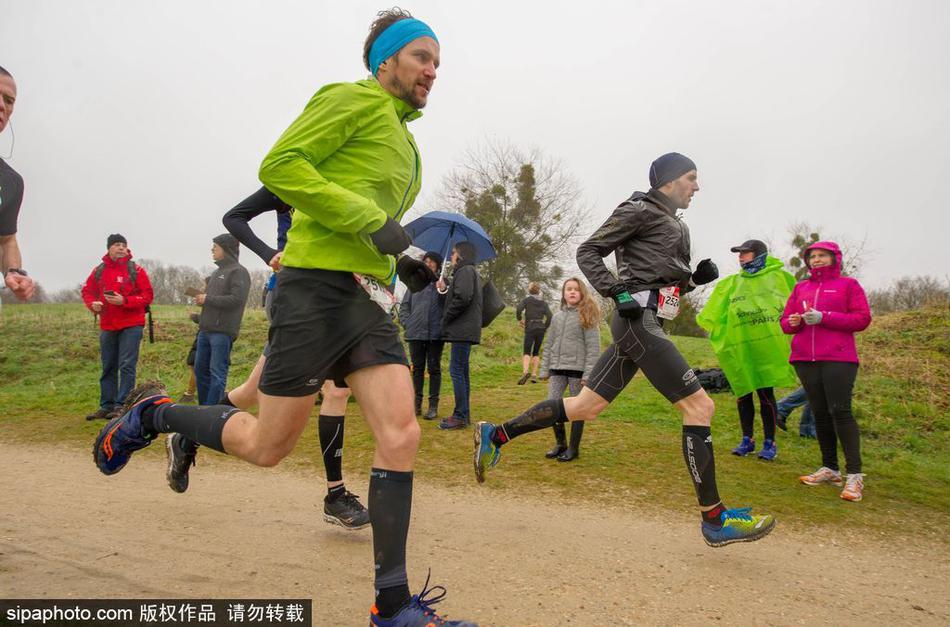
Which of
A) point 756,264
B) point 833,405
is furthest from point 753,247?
point 833,405

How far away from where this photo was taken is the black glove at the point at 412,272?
2.84 metres

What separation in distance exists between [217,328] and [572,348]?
4.29 m

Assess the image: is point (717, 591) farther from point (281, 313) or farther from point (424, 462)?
point (424, 462)

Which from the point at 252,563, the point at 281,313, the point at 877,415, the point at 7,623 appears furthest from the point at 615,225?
the point at 877,415

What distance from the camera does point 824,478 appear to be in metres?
5.41

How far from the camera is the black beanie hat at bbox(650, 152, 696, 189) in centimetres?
417

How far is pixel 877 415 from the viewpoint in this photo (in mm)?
8656

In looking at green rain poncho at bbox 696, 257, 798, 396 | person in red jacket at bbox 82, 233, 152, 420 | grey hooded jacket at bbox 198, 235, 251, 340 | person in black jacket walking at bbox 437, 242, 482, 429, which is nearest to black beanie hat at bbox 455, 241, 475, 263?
person in black jacket walking at bbox 437, 242, 482, 429

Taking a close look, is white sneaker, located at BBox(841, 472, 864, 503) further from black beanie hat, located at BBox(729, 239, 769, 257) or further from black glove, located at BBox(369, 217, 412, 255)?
black glove, located at BBox(369, 217, 412, 255)

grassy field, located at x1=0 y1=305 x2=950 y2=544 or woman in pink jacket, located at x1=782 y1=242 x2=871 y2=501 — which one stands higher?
woman in pink jacket, located at x1=782 y1=242 x2=871 y2=501

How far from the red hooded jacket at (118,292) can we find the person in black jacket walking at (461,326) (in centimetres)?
393

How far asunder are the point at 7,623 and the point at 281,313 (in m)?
1.47

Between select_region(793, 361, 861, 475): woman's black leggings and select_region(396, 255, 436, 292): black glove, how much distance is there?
13.7 feet

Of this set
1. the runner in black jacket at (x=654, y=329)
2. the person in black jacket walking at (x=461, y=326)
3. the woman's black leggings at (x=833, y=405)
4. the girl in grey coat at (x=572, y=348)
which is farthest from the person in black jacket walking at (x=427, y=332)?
the woman's black leggings at (x=833, y=405)
